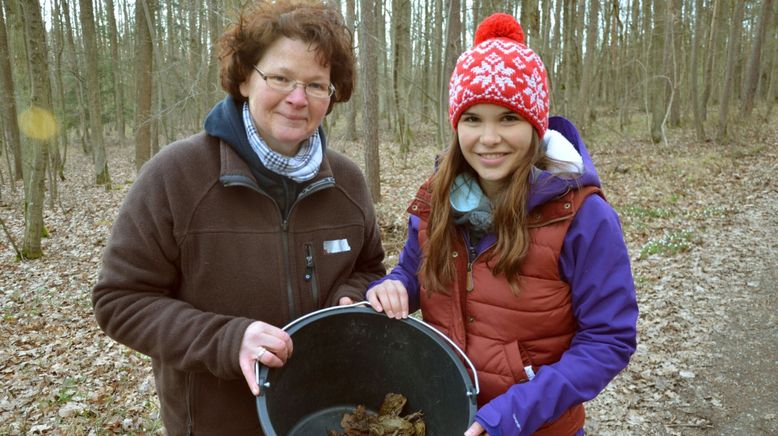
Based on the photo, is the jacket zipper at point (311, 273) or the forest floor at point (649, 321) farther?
the forest floor at point (649, 321)

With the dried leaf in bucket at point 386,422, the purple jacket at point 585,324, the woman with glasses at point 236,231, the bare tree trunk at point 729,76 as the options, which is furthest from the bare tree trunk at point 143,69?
the bare tree trunk at point 729,76

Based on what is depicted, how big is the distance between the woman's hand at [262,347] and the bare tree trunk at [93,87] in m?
13.6

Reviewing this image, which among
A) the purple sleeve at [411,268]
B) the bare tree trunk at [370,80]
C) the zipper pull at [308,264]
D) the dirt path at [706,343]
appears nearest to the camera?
the zipper pull at [308,264]

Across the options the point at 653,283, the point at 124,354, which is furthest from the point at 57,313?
the point at 653,283

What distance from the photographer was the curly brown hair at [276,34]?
175 centimetres

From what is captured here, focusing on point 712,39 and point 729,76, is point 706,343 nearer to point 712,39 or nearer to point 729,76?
point 729,76

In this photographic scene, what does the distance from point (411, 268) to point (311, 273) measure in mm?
434

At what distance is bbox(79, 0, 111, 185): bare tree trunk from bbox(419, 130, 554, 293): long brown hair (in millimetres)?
13546

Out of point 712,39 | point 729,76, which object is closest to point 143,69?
point 729,76

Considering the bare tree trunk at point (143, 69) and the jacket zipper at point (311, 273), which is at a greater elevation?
the bare tree trunk at point (143, 69)

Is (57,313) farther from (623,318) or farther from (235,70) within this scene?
(623,318)

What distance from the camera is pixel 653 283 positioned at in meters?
5.91

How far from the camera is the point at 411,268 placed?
208 centimetres

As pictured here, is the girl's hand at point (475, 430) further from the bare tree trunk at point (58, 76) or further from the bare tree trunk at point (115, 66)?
the bare tree trunk at point (115, 66)
